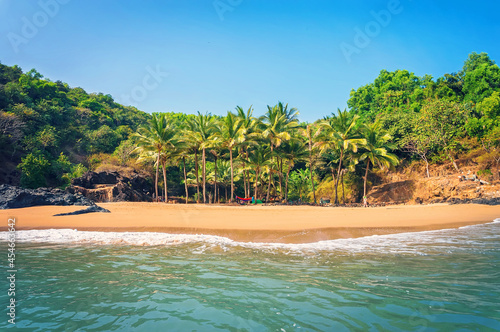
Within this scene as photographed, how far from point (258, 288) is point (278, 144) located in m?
24.5

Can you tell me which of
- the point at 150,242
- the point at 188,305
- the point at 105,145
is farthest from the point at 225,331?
the point at 105,145

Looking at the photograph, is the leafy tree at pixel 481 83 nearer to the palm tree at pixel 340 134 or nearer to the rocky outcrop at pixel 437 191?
the rocky outcrop at pixel 437 191

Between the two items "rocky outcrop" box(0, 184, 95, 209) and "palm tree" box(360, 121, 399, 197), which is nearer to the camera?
"rocky outcrop" box(0, 184, 95, 209)

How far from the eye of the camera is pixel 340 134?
28422 millimetres

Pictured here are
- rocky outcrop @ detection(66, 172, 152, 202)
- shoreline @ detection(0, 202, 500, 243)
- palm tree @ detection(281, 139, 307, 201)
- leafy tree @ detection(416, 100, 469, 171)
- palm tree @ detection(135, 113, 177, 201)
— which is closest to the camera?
shoreline @ detection(0, 202, 500, 243)

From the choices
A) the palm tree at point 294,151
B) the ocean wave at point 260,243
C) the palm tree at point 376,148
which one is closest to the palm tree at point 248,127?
the palm tree at point 294,151

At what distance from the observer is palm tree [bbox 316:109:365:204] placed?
28.2 meters

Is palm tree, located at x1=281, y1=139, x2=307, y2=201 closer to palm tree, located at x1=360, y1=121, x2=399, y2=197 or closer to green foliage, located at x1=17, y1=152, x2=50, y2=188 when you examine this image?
palm tree, located at x1=360, y1=121, x2=399, y2=197

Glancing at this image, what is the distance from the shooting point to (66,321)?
3365 millimetres

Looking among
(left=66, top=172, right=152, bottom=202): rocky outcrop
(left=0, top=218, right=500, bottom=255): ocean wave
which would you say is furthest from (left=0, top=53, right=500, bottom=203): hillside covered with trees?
(left=0, top=218, right=500, bottom=255): ocean wave

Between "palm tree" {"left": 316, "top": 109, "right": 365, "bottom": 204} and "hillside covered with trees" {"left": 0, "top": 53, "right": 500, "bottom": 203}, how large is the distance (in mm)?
99

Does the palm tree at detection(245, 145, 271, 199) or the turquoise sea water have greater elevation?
the palm tree at detection(245, 145, 271, 199)

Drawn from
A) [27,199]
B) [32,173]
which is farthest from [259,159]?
[32,173]

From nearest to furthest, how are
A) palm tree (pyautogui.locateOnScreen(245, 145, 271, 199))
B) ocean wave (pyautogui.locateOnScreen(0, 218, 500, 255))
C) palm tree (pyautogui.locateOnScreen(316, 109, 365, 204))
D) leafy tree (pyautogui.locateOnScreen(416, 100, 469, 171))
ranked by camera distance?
ocean wave (pyautogui.locateOnScreen(0, 218, 500, 255)) → palm tree (pyautogui.locateOnScreen(316, 109, 365, 204)) → leafy tree (pyautogui.locateOnScreen(416, 100, 469, 171)) → palm tree (pyautogui.locateOnScreen(245, 145, 271, 199))
